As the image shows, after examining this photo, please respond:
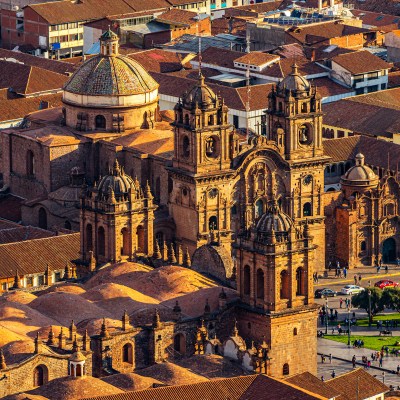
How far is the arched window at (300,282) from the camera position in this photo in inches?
7067

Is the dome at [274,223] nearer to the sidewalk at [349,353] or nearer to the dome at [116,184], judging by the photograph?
the sidewalk at [349,353]

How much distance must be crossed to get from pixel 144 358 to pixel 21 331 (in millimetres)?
8965

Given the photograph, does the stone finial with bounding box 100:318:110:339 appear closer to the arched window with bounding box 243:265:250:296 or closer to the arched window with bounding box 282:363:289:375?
the arched window with bounding box 243:265:250:296

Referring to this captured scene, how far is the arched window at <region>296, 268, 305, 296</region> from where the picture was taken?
589ft

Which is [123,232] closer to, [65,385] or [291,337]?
[291,337]

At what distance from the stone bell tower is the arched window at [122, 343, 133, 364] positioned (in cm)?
2147

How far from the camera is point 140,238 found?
198 m

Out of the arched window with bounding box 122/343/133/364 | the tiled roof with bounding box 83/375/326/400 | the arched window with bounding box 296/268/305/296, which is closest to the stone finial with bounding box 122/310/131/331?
the arched window with bounding box 122/343/133/364

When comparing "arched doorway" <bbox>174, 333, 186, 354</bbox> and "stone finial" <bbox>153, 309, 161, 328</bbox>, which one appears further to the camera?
"arched doorway" <bbox>174, 333, 186, 354</bbox>

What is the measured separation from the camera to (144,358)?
175750 mm

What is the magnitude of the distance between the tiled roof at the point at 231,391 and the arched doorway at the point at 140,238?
111 feet

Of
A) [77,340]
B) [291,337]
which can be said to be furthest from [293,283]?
[77,340]

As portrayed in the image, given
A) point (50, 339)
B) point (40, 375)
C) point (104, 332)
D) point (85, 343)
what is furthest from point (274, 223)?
point (40, 375)

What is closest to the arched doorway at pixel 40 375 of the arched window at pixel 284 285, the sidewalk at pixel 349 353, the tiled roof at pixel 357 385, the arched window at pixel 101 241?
the arched window at pixel 284 285
